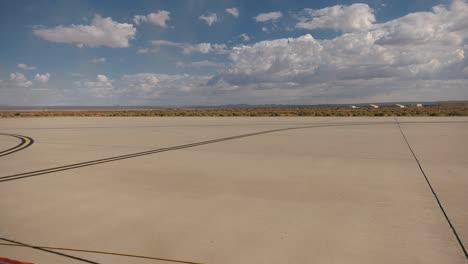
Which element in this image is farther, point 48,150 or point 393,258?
point 48,150

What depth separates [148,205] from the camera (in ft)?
19.7

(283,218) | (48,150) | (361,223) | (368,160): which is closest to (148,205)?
(283,218)

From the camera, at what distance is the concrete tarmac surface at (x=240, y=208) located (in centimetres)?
409

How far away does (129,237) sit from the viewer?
453 centimetres

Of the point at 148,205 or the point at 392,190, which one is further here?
the point at 392,190

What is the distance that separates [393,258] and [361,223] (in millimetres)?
Answer: 1118

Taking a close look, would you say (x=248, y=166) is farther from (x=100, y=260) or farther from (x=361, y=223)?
(x=100, y=260)

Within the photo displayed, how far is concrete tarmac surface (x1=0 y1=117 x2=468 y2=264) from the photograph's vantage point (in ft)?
13.4

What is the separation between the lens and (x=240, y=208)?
579 cm

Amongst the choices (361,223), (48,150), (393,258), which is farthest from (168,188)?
(48,150)

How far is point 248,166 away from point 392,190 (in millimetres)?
4035

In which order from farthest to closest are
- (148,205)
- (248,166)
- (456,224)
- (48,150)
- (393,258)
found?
(48,150)
(248,166)
(148,205)
(456,224)
(393,258)

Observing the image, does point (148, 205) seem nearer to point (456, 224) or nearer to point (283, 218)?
point (283, 218)

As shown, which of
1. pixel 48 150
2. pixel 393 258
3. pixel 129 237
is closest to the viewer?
pixel 393 258
